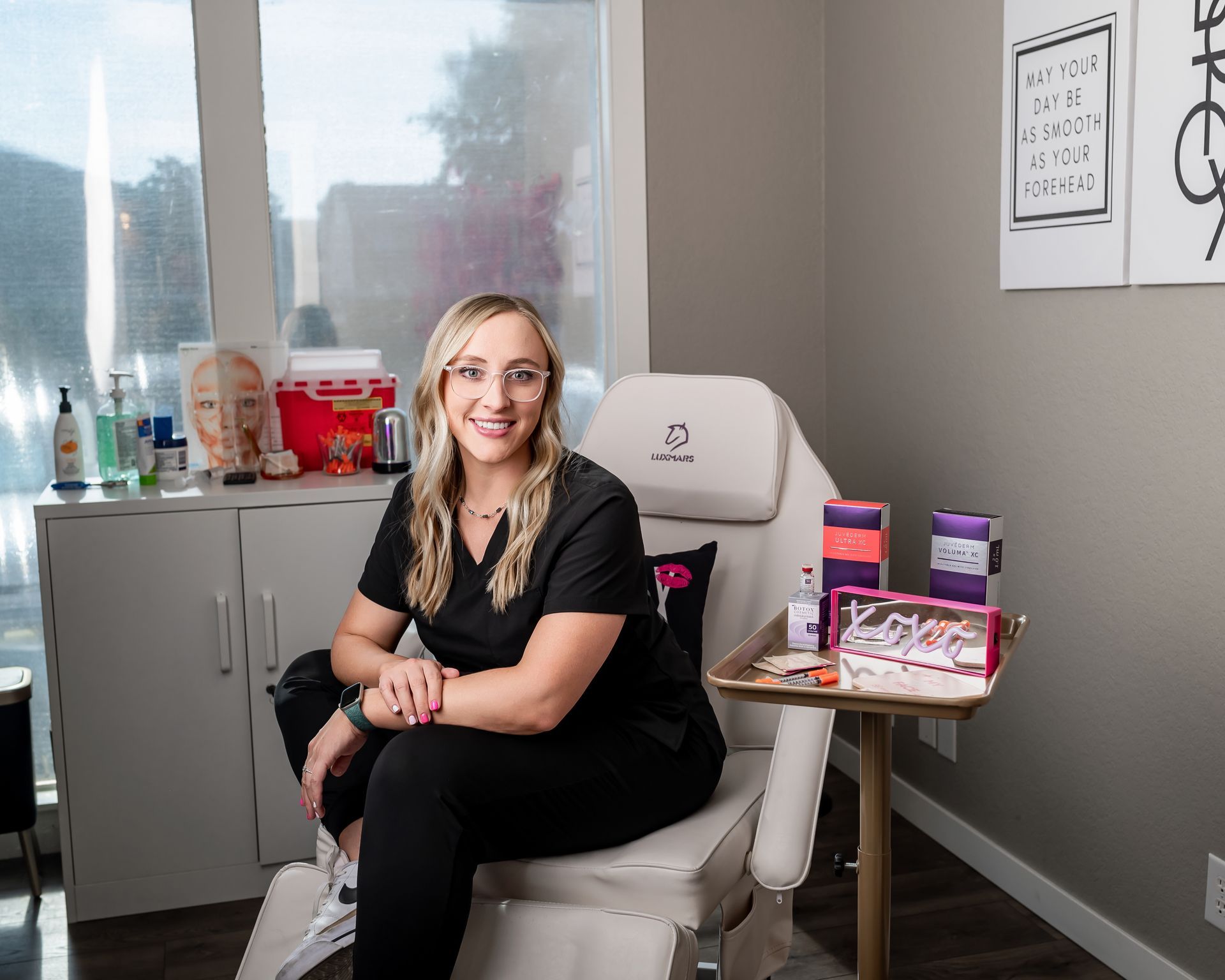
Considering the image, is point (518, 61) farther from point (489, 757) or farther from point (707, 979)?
point (707, 979)

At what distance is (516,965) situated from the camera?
1477 mm

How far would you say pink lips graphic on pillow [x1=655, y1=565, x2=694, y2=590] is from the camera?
78.4 inches

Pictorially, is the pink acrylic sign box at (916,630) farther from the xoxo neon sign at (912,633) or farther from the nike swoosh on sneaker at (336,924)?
the nike swoosh on sneaker at (336,924)

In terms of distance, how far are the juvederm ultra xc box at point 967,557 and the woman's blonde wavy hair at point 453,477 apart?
545 mm

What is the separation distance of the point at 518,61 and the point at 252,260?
79cm

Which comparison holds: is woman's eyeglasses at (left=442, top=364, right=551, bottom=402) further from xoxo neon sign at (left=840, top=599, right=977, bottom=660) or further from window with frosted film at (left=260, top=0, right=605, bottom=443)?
window with frosted film at (left=260, top=0, right=605, bottom=443)

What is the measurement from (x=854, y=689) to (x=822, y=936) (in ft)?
3.38

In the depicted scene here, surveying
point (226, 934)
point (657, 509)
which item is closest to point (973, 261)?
point (657, 509)

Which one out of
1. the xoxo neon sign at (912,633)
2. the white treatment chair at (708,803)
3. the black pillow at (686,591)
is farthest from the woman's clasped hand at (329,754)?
the xoxo neon sign at (912,633)

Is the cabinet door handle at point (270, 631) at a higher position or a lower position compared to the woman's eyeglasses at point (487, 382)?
lower

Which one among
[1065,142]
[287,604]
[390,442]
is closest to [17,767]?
[287,604]

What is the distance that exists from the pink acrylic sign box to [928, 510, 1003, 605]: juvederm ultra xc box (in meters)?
0.05

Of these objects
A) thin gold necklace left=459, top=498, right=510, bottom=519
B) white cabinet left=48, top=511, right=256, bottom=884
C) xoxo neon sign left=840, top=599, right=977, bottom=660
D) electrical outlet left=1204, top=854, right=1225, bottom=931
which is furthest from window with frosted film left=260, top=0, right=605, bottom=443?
electrical outlet left=1204, top=854, right=1225, bottom=931

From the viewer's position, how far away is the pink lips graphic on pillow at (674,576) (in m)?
1.99
